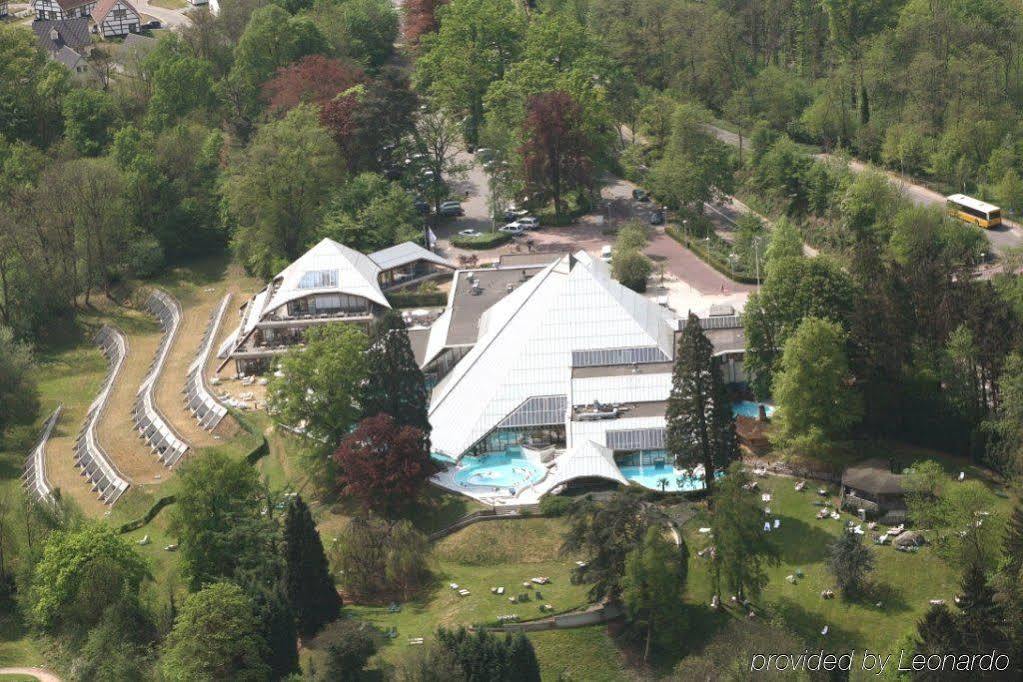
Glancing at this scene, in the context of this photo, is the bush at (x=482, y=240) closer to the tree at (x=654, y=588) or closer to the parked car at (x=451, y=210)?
the parked car at (x=451, y=210)

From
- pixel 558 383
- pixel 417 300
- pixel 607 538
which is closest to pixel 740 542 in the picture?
pixel 607 538

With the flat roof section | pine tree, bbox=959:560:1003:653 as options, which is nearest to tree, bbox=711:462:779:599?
pine tree, bbox=959:560:1003:653

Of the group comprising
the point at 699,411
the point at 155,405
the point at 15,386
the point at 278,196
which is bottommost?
the point at 155,405

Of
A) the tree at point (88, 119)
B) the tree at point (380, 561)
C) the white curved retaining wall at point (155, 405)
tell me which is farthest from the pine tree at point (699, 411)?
the tree at point (88, 119)

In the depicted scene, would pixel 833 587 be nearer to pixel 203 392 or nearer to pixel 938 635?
pixel 938 635

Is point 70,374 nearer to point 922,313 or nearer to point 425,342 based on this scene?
point 425,342

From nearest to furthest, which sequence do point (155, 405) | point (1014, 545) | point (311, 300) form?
point (1014, 545)
point (155, 405)
point (311, 300)

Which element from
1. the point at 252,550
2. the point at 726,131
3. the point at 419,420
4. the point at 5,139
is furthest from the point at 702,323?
the point at 5,139
